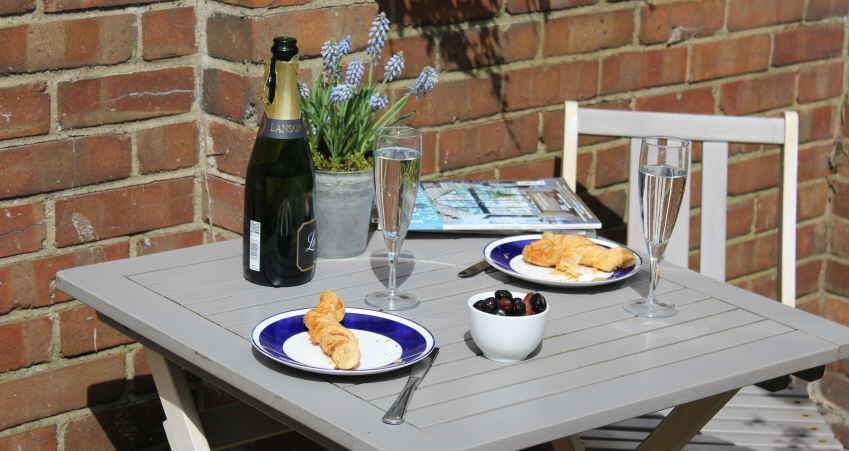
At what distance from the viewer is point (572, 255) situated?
1.28 metres

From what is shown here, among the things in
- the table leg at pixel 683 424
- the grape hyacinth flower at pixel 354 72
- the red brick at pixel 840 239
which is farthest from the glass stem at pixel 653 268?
the red brick at pixel 840 239

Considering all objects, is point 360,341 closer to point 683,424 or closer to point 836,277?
point 683,424

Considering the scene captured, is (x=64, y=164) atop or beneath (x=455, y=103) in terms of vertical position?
beneath

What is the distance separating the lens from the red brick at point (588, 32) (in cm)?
200

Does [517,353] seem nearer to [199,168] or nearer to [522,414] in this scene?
[522,414]

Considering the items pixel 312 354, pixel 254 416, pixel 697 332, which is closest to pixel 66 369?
pixel 254 416

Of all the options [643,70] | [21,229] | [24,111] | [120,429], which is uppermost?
[643,70]

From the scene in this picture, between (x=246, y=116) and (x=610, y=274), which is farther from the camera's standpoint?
(x=246, y=116)

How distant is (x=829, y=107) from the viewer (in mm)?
2555

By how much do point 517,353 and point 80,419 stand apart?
1019 millimetres

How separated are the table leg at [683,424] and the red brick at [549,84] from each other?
958mm

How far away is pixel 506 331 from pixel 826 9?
1952 millimetres

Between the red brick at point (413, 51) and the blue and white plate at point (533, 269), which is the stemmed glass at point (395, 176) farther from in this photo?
the red brick at point (413, 51)

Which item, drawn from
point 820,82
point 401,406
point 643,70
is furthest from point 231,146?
point 820,82
